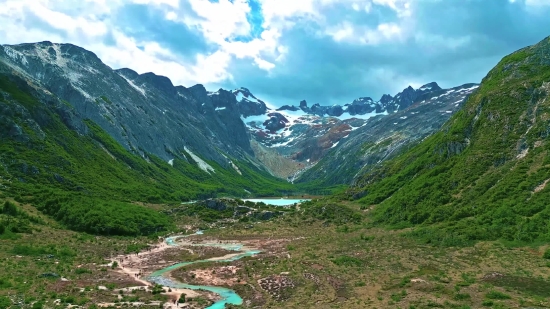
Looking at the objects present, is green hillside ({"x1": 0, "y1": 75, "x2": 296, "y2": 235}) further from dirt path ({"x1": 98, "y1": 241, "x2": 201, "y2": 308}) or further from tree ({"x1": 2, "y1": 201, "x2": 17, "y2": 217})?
dirt path ({"x1": 98, "y1": 241, "x2": 201, "y2": 308})

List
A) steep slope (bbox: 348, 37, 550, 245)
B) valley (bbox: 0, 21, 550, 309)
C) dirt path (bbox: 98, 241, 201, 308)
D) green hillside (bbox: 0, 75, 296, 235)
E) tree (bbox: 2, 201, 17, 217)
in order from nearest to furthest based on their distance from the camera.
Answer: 1. valley (bbox: 0, 21, 550, 309)
2. dirt path (bbox: 98, 241, 201, 308)
3. steep slope (bbox: 348, 37, 550, 245)
4. tree (bbox: 2, 201, 17, 217)
5. green hillside (bbox: 0, 75, 296, 235)

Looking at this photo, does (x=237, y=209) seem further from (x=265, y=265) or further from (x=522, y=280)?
(x=522, y=280)

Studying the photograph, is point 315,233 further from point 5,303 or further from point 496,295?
point 5,303

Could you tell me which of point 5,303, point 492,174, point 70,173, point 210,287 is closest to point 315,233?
point 492,174

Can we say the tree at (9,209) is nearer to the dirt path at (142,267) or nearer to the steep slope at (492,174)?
the dirt path at (142,267)

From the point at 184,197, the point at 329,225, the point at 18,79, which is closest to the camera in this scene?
the point at 329,225

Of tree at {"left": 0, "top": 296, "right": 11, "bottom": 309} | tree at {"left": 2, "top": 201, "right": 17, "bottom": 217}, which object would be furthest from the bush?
tree at {"left": 2, "top": 201, "right": 17, "bottom": 217}

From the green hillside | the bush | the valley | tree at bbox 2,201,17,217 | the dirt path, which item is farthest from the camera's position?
the green hillside

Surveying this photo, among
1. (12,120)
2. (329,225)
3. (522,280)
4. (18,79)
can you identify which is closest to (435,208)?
(329,225)
